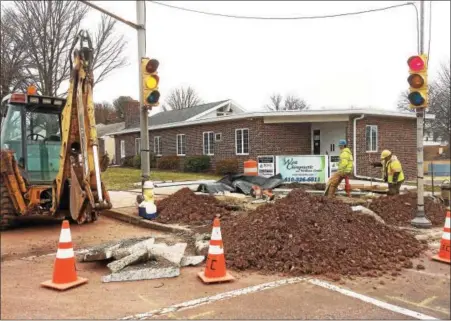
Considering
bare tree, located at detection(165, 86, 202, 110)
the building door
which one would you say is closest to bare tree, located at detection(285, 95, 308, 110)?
bare tree, located at detection(165, 86, 202, 110)

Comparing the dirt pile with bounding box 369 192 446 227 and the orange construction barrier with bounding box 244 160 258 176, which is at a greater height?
the orange construction barrier with bounding box 244 160 258 176

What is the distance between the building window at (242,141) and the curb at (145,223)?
13262mm

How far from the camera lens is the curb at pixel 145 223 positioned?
8.19 meters

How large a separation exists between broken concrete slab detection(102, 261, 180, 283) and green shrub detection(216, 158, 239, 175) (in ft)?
57.2

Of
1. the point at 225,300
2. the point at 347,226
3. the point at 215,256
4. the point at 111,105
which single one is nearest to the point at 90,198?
the point at 215,256

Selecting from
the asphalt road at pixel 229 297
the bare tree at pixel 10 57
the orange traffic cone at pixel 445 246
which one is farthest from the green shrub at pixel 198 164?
the orange traffic cone at pixel 445 246

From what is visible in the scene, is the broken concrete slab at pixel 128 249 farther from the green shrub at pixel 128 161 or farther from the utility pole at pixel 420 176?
the green shrub at pixel 128 161

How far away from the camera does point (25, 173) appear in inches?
320

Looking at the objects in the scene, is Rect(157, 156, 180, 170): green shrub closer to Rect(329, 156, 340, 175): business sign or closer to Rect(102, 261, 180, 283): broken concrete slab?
Rect(329, 156, 340, 175): business sign

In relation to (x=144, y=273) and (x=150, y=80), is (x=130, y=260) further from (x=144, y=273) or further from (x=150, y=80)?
(x=150, y=80)

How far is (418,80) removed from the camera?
316 inches

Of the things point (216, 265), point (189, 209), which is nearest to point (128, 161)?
point (189, 209)

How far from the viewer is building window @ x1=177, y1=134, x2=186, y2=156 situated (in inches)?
1121

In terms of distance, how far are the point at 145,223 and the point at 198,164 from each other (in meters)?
16.2
